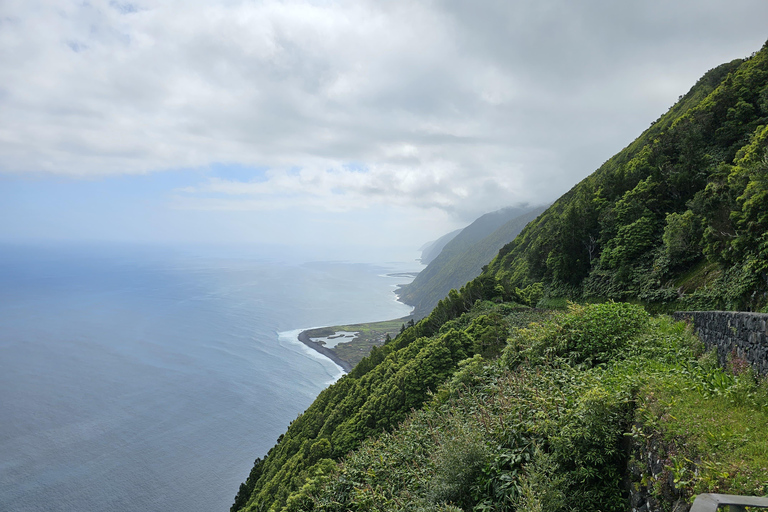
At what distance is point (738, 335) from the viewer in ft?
24.7

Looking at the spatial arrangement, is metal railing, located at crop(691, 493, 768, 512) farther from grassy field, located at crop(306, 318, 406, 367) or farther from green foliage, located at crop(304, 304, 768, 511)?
grassy field, located at crop(306, 318, 406, 367)

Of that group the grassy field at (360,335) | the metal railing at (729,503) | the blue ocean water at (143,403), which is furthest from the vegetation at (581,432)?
the grassy field at (360,335)

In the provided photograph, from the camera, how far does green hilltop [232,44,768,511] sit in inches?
243

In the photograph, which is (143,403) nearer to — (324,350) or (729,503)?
(324,350)

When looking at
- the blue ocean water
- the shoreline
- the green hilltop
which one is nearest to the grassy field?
the shoreline

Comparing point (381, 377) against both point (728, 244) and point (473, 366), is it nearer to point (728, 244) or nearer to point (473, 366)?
point (473, 366)

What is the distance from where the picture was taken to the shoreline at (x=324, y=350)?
4312 inches

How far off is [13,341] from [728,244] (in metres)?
174

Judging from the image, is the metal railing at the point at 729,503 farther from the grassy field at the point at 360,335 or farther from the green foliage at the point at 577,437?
the grassy field at the point at 360,335

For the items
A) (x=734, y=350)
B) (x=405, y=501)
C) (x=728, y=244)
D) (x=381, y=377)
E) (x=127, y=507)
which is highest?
(x=728, y=244)

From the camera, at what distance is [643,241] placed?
1209 inches

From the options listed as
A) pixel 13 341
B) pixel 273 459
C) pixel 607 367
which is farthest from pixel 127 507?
pixel 13 341

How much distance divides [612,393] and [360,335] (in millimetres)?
136934

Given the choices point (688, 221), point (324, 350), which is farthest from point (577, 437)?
point (324, 350)
